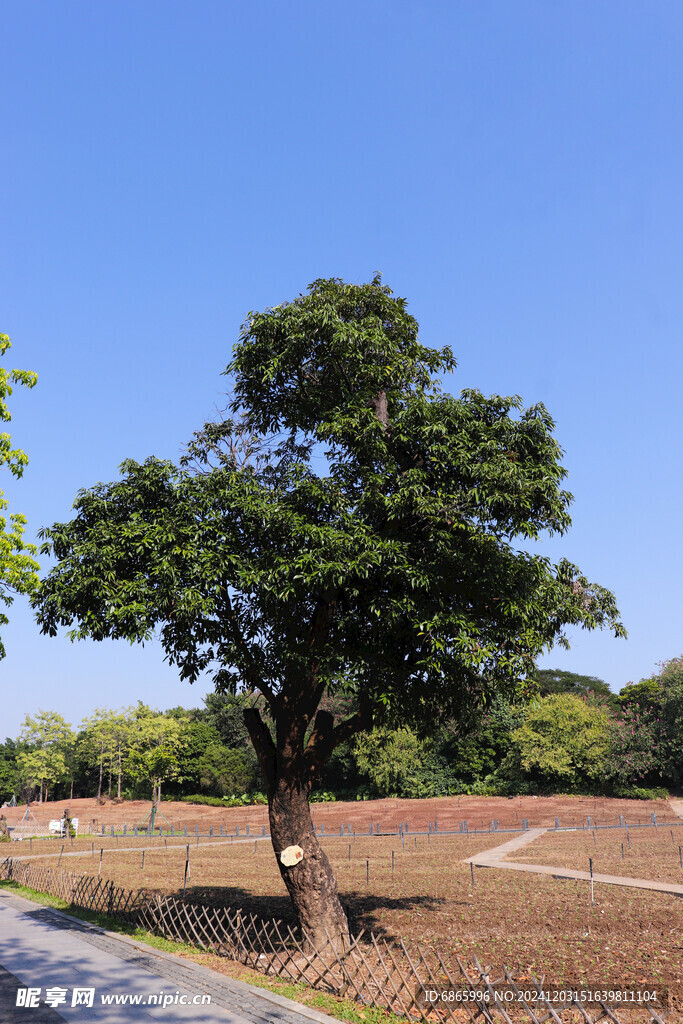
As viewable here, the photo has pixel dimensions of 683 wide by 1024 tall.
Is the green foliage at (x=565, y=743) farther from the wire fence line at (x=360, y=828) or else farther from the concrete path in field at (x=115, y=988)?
the concrete path in field at (x=115, y=988)

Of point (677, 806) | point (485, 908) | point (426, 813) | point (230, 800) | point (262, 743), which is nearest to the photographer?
point (262, 743)

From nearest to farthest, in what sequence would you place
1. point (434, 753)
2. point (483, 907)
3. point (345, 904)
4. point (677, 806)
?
point (483, 907) → point (345, 904) → point (677, 806) → point (434, 753)

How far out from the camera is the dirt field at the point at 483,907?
13398mm

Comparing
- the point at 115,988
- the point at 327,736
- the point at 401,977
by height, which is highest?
the point at 327,736

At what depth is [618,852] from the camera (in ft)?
108

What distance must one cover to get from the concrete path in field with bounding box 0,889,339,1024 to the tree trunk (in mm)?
2295

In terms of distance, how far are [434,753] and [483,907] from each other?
5056 centimetres

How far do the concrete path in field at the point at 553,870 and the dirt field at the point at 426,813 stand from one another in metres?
14.0

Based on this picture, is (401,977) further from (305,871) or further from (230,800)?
(230,800)

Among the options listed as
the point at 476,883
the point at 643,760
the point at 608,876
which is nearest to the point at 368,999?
the point at 476,883

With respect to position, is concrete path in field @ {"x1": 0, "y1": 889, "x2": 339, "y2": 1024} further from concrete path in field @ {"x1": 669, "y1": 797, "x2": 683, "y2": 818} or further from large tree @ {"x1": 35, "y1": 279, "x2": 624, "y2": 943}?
concrete path in field @ {"x1": 669, "y1": 797, "x2": 683, "y2": 818}

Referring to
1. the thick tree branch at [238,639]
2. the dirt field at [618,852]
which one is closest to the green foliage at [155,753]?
the dirt field at [618,852]

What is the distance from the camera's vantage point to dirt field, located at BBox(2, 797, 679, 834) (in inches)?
2057

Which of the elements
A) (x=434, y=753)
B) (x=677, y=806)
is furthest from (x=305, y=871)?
(x=434, y=753)
